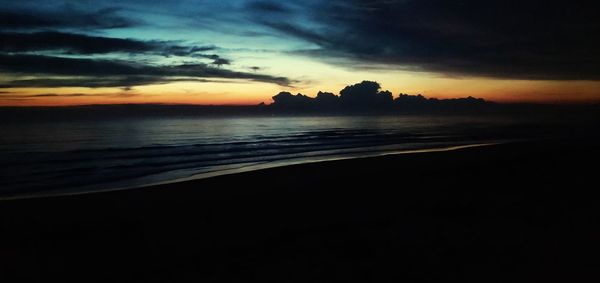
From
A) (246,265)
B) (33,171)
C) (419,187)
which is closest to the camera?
(246,265)

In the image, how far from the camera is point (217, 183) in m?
14.7

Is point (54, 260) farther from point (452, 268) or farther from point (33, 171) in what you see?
point (33, 171)

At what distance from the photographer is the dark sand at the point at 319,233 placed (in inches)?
223


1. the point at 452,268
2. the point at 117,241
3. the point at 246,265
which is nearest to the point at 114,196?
the point at 117,241

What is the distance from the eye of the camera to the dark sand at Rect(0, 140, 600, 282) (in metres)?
5.66

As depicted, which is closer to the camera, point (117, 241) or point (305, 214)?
point (117, 241)

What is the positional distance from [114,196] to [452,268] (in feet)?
36.5

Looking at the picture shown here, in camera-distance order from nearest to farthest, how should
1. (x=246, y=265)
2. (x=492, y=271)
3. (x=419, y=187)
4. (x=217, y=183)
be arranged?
(x=492, y=271)
(x=246, y=265)
(x=419, y=187)
(x=217, y=183)

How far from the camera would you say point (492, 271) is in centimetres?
544

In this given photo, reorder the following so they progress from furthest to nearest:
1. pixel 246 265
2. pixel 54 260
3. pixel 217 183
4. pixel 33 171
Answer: pixel 33 171 < pixel 217 183 < pixel 54 260 < pixel 246 265

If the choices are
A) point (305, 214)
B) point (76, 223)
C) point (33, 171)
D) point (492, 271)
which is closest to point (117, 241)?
point (76, 223)

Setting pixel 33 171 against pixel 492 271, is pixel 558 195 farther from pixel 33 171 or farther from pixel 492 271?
pixel 33 171

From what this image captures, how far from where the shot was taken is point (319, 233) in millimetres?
7625

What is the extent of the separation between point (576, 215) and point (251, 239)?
7035 mm
